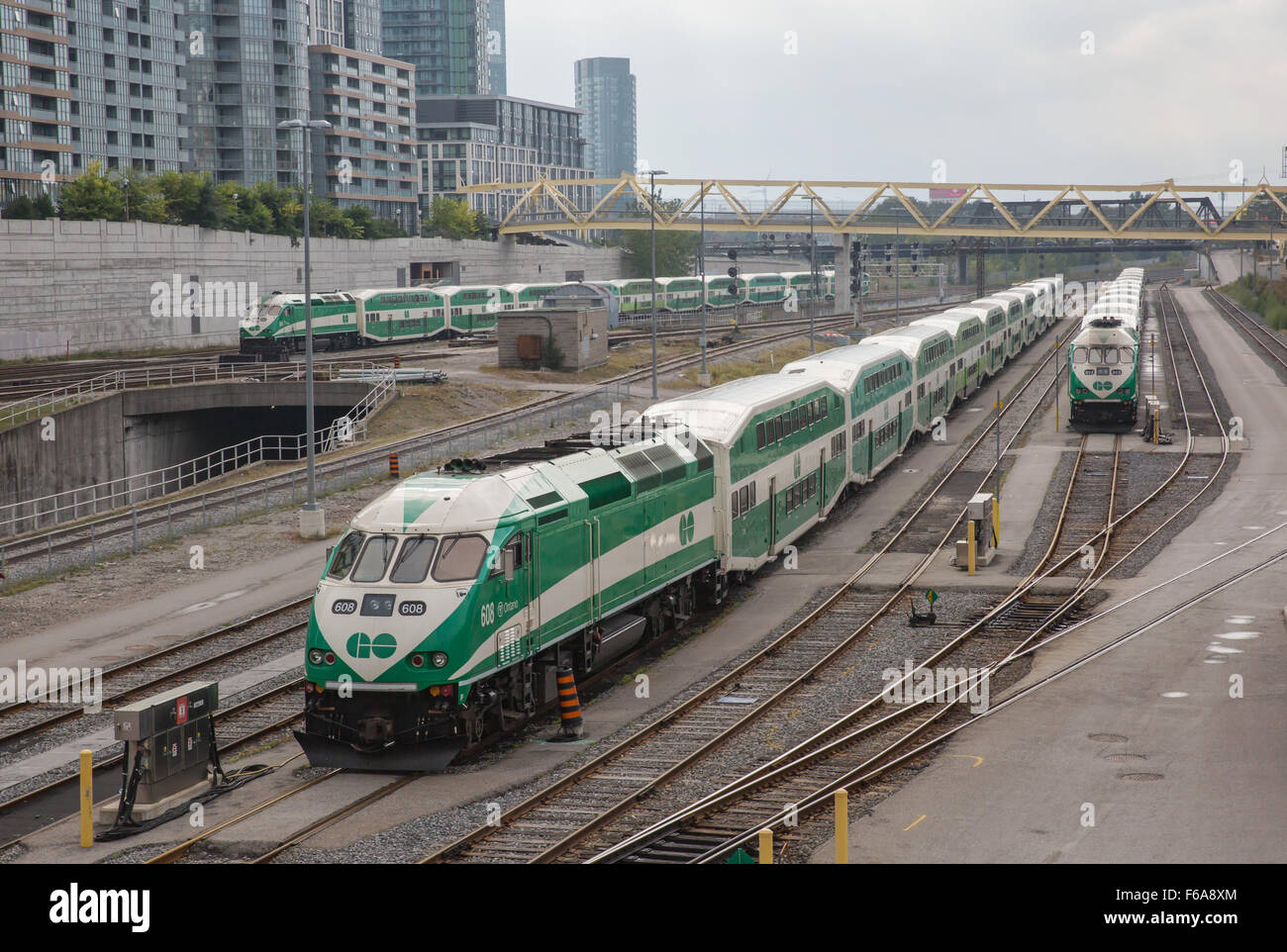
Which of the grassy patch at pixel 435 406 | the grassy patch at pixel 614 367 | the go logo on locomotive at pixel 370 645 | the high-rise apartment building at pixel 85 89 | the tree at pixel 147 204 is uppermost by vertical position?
the high-rise apartment building at pixel 85 89

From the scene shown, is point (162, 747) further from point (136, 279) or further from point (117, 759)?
point (136, 279)

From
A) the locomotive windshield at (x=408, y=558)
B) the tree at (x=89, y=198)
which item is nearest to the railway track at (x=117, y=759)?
the locomotive windshield at (x=408, y=558)

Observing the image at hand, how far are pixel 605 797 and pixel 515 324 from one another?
57.8m

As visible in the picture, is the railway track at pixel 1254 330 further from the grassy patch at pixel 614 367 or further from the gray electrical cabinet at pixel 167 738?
the gray electrical cabinet at pixel 167 738

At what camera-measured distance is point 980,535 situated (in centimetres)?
3372

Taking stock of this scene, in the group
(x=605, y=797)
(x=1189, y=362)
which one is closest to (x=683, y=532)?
(x=605, y=797)

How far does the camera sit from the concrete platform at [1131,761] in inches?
609

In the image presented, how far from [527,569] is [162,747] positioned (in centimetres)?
533

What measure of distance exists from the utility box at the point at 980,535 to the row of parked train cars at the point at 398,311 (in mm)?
32948

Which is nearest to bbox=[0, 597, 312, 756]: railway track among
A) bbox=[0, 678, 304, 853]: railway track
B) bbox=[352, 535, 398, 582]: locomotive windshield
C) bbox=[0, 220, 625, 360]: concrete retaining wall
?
bbox=[0, 678, 304, 853]: railway track

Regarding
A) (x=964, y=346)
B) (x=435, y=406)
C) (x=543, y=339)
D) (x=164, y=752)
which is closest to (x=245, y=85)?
(x=543, y=339)
